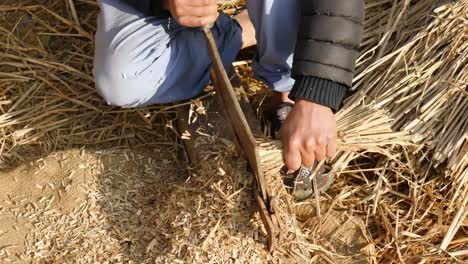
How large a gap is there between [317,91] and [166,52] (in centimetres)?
52

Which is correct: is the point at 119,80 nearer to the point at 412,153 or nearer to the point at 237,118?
the point at 237,118

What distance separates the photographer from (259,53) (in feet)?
6.77

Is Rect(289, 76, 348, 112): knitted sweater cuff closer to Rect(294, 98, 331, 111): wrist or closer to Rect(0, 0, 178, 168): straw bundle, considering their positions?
Rect(294, 98, 331, 111): wrist

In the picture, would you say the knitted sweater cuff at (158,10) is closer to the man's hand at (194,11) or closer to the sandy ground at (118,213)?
the man's hand at (194,11)

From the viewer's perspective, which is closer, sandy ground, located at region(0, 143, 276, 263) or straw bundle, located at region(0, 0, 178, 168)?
sandy ground, located at region(0, 143, 276, 263)

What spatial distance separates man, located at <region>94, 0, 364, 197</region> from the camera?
1.74 metres

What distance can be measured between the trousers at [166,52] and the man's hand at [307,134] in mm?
309

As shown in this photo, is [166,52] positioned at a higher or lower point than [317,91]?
lower

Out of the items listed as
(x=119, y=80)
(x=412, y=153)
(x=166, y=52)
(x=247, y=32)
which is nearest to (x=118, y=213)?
(x=119, y=80)

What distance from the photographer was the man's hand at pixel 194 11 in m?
1.81

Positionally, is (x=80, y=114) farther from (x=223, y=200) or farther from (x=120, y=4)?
(x=223, y=200)

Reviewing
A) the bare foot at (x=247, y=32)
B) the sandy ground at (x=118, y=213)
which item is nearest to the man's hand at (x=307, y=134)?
the sandy ground at (x=118, y=213)

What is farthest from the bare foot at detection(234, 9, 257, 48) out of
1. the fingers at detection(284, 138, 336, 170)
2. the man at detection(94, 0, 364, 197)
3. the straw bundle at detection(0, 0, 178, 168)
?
the fingers at detection(284, 138, 336, 170)

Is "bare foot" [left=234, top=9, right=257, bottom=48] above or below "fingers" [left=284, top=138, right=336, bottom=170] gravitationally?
below
